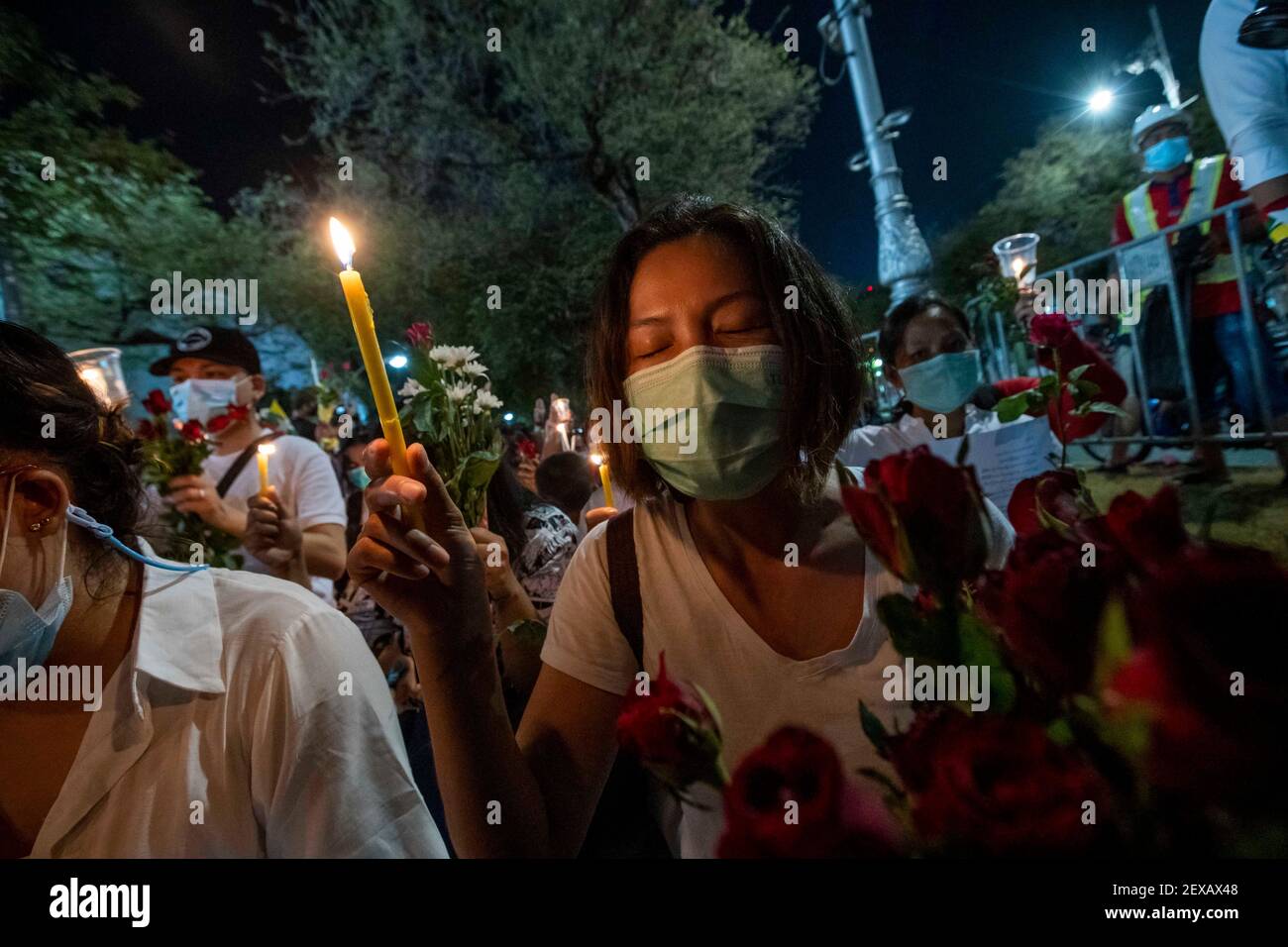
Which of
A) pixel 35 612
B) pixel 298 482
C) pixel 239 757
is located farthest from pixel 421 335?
pixel 298 482

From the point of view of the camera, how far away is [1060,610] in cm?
44

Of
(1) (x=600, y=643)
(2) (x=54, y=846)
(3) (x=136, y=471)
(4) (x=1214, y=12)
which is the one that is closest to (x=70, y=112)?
(3) (x=136, y=471)

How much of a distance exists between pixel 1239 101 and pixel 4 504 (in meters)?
2.20

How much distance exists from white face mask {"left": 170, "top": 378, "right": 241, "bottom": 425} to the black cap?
132 mm

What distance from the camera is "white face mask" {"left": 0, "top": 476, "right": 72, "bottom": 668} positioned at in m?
1.14

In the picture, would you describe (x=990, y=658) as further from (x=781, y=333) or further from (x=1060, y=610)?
(x=781, y=333)

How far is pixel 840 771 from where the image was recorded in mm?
432

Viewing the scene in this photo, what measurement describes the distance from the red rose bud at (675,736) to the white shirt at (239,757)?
87cm

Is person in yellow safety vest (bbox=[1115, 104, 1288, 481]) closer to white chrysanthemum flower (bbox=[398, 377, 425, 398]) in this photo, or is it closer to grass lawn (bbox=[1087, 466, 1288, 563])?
grass lawn (bbox=[1087, 466, 1288, 563])

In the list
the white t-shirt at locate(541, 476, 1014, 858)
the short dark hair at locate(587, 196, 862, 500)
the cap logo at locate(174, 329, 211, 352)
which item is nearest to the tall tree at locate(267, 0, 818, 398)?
the cap logo at locate(174, 329, 211, 352)

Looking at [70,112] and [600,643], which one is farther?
[70,112]

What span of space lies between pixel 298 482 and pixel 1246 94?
11.3ft
